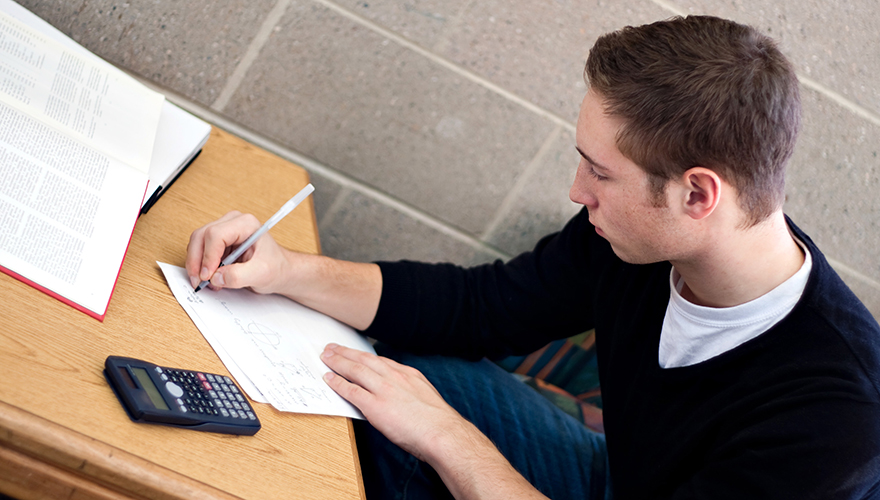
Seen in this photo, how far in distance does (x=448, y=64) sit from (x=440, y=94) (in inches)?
2.6

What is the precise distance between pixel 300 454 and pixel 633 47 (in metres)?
0.69

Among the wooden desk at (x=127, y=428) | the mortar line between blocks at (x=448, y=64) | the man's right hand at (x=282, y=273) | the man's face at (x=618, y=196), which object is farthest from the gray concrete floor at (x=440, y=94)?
the wooden desk at (x=127, y=428)

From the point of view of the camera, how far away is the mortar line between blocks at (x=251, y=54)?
4.30ft

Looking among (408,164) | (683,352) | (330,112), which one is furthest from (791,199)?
(330,112)

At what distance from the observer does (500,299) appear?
1196 mm

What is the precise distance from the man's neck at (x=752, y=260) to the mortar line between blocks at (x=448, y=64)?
2.01ft

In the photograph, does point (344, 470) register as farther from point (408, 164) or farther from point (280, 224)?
point (408, 164)

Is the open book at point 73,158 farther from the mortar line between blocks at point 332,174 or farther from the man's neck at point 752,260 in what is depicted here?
the man's neck at point 752,260

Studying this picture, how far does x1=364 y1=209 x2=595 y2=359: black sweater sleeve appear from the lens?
1.15 m

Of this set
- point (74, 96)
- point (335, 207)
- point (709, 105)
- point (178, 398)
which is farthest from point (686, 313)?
point (74, 96)

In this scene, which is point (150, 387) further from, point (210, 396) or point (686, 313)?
point (686, 313)

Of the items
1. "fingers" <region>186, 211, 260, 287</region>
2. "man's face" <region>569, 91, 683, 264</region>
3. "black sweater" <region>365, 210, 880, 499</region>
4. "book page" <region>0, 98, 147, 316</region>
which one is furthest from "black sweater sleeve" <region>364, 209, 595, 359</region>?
"book page" <region>0, 98, 147, 316</region>

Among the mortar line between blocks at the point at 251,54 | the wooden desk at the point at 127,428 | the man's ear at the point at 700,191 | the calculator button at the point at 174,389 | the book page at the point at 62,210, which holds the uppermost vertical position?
the man's ear at the point at 700,191

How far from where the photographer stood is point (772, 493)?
739 mm
